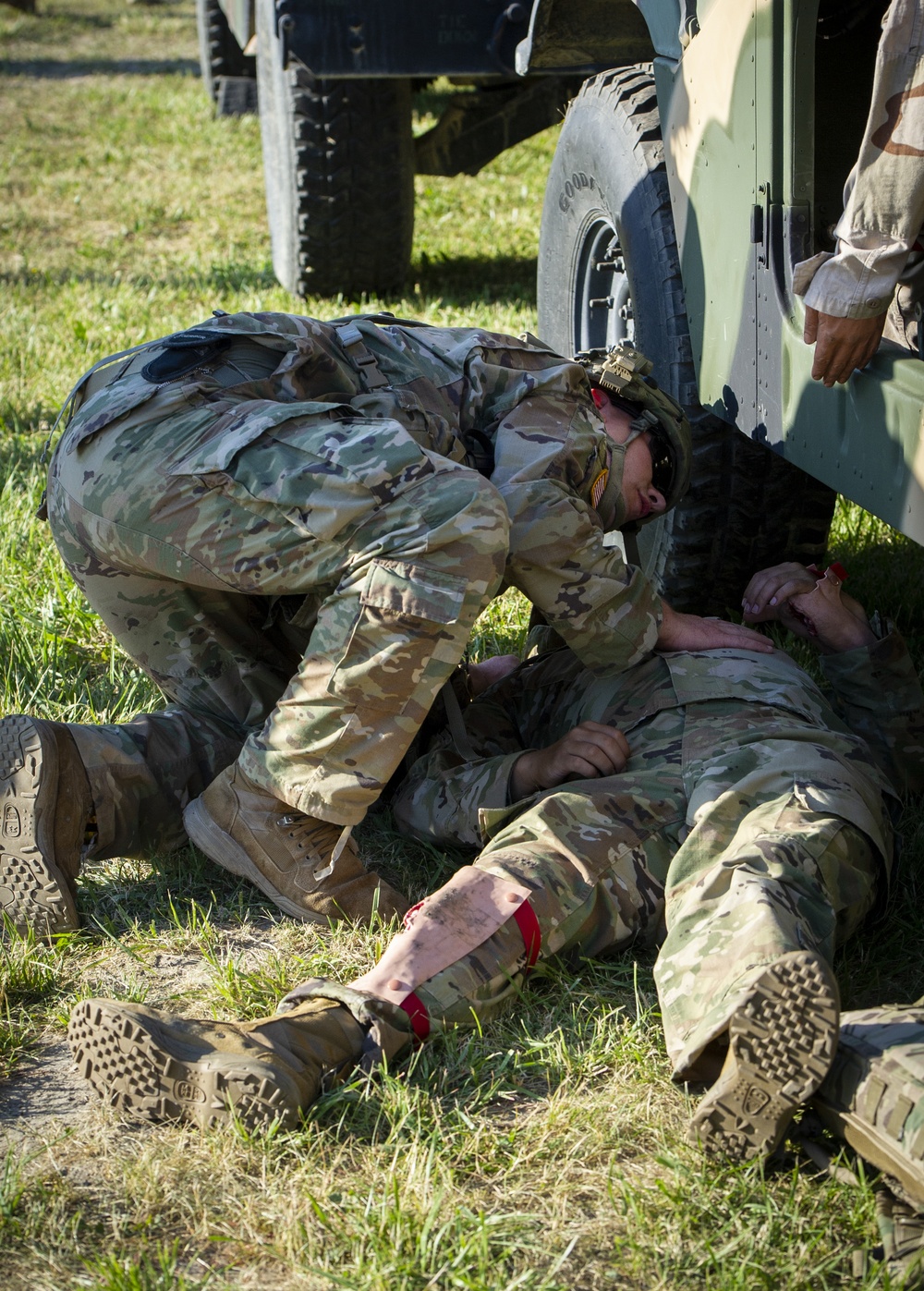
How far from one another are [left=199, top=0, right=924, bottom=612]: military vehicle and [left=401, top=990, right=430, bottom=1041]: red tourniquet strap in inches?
39.7

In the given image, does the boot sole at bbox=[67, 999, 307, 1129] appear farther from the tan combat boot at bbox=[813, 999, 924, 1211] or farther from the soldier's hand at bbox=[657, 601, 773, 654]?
the soldier's hand at bbox=[657, 601, 773, 654]

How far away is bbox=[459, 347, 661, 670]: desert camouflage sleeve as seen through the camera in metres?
2.45

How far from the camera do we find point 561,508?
245 cm

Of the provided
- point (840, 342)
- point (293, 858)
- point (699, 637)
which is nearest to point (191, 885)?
point (293, 858)

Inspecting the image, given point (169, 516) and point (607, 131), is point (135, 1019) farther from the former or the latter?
point (607, 131)

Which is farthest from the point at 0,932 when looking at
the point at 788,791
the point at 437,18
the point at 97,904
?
the point at 437,18

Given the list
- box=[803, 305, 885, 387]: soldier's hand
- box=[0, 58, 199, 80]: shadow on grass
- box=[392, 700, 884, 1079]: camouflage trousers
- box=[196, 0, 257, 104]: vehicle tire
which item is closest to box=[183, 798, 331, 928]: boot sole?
box=[392, 700, 884, 1079]: camouflage trousers

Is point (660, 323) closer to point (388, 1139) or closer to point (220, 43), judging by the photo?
point (388, 1139)

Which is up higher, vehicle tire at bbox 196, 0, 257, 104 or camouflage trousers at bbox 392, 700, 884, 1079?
vehicle tire at bbox 196, 0, 257, 104

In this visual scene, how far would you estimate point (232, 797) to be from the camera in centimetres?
242

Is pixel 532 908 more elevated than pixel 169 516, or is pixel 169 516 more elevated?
pixel 169 516

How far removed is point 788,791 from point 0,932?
136cm

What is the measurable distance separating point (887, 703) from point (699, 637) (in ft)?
1.26

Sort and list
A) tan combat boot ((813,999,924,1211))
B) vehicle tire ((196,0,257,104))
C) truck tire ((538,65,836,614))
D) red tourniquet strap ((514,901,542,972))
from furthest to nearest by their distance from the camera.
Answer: vehicle tire ((196,0,257,104)), truck tire ((538,65,836,614)), red tourniquet strap ((514,901,542,972)), tan combat boot ((813,999,924,1211))
